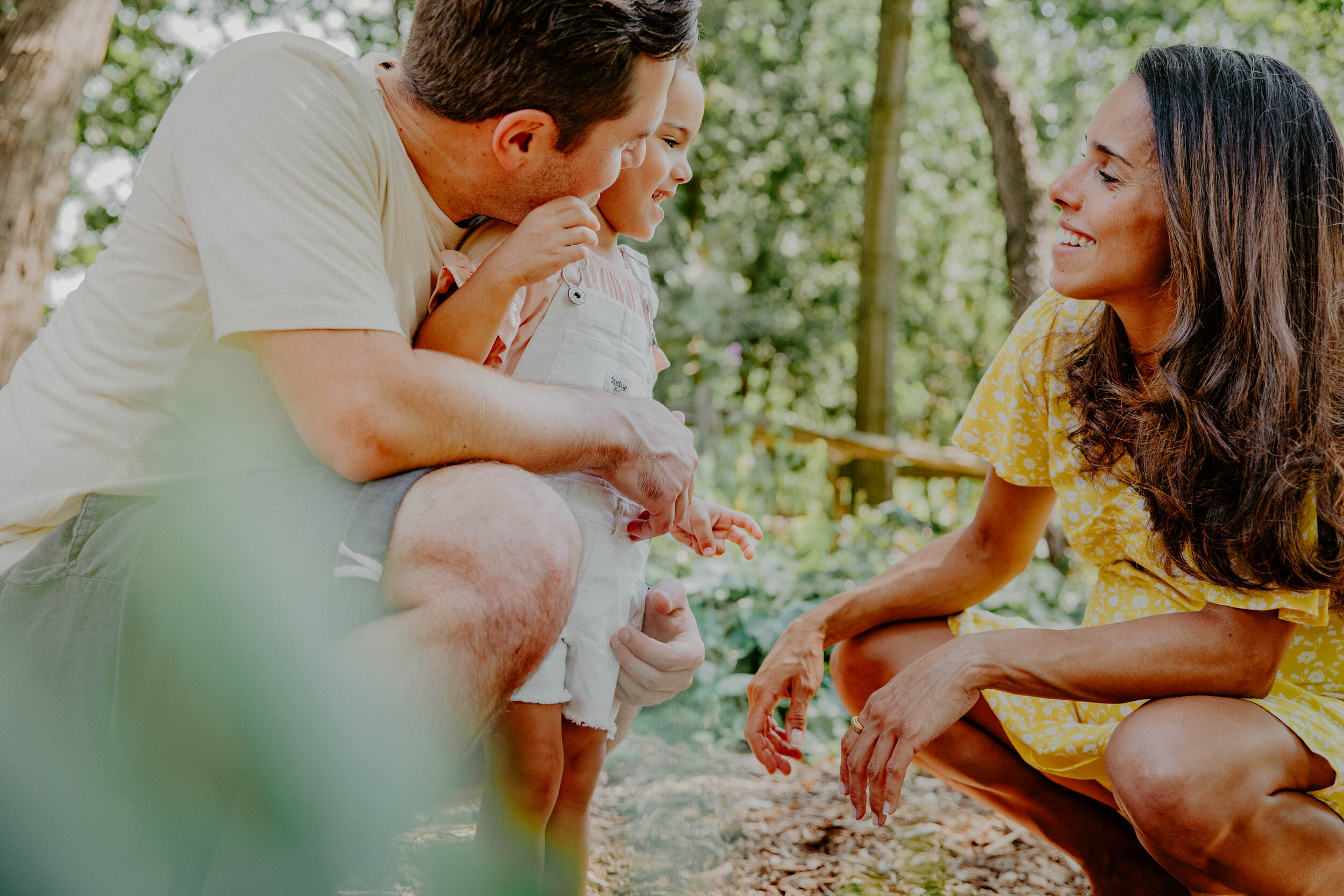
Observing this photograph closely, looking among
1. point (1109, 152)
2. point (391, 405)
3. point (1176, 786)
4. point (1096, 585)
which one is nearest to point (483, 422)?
point (391, 405)

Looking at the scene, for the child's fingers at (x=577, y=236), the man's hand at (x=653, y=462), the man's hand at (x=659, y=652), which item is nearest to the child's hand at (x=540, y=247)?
the child's fingers at (x=577, y=236)

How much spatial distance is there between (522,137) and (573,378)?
453mm

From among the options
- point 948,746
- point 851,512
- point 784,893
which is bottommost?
point 851,512

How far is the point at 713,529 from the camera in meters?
2.19

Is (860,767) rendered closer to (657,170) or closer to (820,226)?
(657,170)

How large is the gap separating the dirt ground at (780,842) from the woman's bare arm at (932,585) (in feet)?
1.56

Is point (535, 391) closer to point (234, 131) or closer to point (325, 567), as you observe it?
point (325, 567)

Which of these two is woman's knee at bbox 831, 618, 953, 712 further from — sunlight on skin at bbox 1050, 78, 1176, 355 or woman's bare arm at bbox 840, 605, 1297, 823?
sunlight on skin at bbox 1050, 78, 1176, 355

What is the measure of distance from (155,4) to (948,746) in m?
9.66

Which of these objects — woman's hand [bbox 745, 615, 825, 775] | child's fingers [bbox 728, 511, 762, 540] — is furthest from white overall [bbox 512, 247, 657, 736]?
woman's hand [bbox 745, 615, 825, 775]

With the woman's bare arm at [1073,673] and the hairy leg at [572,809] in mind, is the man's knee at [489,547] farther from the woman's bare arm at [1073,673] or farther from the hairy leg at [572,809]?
the woman's bare arm at [1073,673]

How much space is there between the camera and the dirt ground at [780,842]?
2420mm

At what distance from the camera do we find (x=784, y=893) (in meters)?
2.36

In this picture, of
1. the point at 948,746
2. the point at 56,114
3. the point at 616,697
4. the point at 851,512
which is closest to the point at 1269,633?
the point at 948,746
